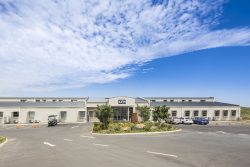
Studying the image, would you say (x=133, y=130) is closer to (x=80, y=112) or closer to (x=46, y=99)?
(x=80, y=112)

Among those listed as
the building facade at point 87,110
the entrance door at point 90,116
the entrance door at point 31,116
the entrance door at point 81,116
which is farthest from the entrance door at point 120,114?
the entrance door at point 31,116

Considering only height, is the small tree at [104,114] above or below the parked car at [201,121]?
above

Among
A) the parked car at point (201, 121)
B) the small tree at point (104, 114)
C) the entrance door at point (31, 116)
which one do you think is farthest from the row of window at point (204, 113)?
the small tree at point (104, 114)

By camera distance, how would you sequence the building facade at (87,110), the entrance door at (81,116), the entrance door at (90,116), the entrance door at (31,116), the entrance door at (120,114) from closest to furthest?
the building facade at (87,110) → the entrance door at (31,116) → the entrance door at (81,116) → the entrance door at (90,116) → the entrance door at (120,114)

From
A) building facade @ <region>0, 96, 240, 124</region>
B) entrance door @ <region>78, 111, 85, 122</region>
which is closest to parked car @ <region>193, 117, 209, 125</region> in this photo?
building facade @ <region>0, 96, 240, 124</region>

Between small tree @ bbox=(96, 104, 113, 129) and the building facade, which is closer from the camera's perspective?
small tree @ bbox=(96, 104, 113, 129)

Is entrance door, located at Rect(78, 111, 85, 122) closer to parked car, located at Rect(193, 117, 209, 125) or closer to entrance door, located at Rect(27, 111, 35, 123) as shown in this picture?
entrance door, located at Rect(27, 111, 35, 123)

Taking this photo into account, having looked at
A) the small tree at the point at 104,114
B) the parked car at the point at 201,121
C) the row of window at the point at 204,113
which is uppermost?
the small tree at the point at 104,114

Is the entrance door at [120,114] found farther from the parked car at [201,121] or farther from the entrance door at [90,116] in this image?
the parked car at [201,121]

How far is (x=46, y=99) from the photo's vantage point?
274 feet

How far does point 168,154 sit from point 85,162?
4.59 meters

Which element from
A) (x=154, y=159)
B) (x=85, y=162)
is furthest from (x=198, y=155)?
(x=85, y=162)

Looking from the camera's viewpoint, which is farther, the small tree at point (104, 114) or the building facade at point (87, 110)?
the building facade at point (87, 110)

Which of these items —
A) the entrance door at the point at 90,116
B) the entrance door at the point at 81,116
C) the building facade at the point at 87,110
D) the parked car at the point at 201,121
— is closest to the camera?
the parked car at the point at 201,121
